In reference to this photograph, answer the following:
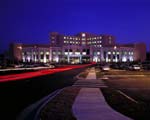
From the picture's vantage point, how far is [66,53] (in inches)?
7603

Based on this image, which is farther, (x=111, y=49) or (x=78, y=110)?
(x=111, y=49)

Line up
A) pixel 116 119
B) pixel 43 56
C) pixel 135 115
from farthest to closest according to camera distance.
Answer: pixel 43 56 < pixel 135 115 < pixel 116 119

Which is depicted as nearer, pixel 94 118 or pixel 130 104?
pixel 94 118

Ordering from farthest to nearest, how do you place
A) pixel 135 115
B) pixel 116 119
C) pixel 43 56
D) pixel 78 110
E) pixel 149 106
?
pixel 43 56
pixel 149 106
pixel 78 110
pixel 135 115
pixel 116 119

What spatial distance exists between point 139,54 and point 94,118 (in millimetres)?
191395

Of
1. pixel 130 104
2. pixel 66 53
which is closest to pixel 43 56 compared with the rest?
pixel 66 53

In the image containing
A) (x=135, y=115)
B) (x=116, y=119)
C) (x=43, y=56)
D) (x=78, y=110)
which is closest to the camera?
(x=116, y=119)

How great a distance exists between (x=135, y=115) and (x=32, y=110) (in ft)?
14.1

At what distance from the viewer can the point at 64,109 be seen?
1080 cm

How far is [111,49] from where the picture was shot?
7840 inches

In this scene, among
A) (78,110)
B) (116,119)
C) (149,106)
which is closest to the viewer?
(116,119)

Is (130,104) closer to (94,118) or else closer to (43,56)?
(94,118)

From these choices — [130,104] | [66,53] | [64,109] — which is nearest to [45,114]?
[64,109]

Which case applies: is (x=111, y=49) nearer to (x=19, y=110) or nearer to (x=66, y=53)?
(x=66, y=53)
